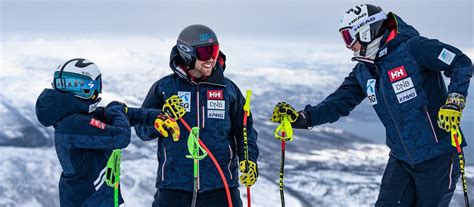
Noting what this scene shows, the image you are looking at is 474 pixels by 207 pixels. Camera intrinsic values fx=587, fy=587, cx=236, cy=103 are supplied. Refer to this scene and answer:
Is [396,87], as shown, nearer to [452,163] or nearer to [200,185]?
[452,163]

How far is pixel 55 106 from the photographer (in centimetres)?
361

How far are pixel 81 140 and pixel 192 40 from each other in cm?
98

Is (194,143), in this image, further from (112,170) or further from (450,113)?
(450,113)

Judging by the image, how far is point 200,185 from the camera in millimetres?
3943

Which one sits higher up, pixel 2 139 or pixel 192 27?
pixel 192 27

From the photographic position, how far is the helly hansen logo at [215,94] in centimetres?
399

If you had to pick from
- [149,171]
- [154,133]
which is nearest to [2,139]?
[149,171]

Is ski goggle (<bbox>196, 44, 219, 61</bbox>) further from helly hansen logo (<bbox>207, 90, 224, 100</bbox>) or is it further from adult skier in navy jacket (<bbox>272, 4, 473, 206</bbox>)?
adult skier in navy jacket (<bbox>272, 4, 473, 206</bbox>)

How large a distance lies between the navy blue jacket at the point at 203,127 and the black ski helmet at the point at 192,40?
76 mm

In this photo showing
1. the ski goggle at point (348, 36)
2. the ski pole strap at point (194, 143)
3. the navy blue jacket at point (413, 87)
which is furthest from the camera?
the ski goggle at point (348, 36)

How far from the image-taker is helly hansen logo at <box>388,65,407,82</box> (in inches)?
156

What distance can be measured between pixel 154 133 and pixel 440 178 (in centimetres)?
198

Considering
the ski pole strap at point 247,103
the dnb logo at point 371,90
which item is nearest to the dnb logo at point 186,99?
the ski pole strap at point 247,103

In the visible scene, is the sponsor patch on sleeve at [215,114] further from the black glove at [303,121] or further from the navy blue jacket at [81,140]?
the black glove at [303,121]
